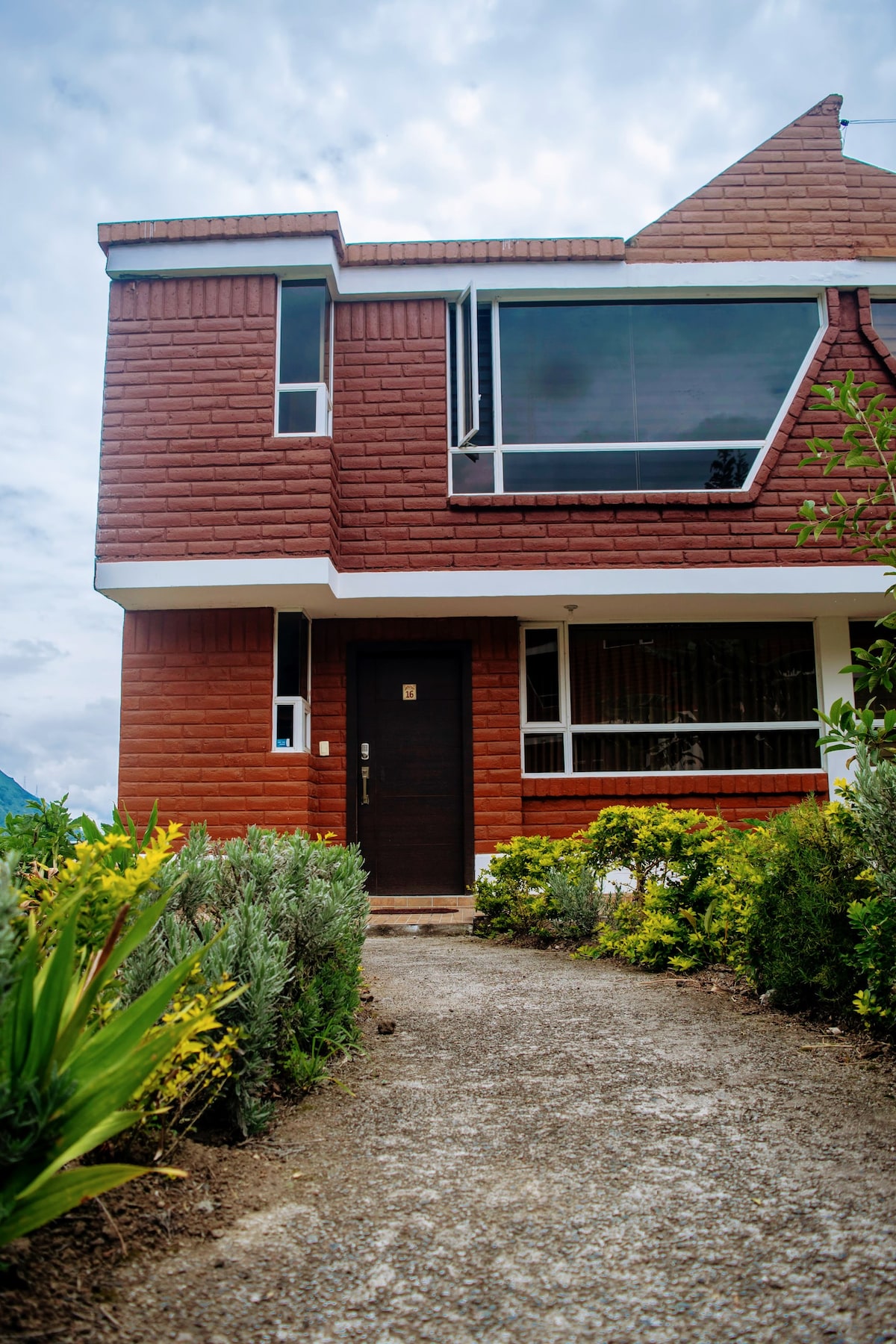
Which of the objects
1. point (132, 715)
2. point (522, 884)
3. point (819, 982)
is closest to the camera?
point (819, 982)

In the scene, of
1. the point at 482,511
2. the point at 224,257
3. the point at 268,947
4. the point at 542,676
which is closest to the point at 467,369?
the point at 482,511

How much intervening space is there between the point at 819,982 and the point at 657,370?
7871mm

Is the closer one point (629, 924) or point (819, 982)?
point (819, 982)

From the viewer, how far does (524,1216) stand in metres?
2.31

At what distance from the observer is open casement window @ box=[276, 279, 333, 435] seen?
394 inches

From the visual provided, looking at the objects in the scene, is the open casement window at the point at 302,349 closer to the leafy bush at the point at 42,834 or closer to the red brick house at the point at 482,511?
the red brick house at the point at 482,511

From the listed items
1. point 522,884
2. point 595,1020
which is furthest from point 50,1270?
point 522,884

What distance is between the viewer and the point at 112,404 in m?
9.84

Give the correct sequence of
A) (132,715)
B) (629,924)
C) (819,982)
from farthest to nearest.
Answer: (132,715) < (629,924) < (819,982)

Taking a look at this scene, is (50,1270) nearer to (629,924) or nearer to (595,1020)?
(595,1020)

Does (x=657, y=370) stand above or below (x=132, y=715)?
above

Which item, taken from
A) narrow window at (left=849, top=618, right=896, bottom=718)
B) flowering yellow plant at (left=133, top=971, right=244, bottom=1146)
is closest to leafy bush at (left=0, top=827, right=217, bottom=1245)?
flowering yellow plant at (left=133, top=971, right=244, bottom=1146)

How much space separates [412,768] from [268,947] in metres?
7.53

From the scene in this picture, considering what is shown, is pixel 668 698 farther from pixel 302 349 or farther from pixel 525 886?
pixel 302 349
